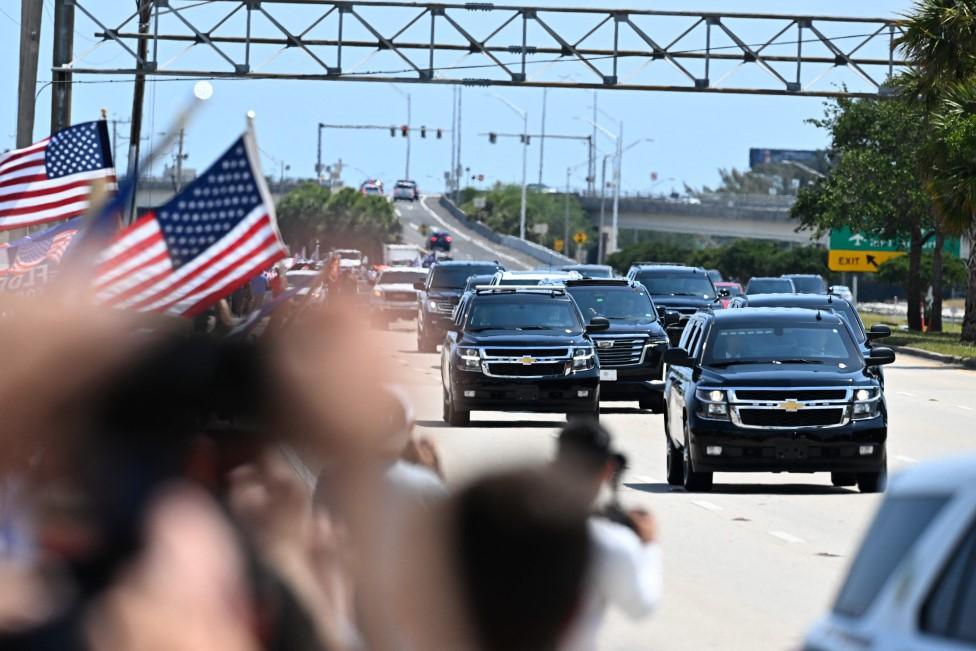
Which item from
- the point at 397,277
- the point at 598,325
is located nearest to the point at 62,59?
the point at 598,325

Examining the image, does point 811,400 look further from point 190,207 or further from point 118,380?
point 118,380

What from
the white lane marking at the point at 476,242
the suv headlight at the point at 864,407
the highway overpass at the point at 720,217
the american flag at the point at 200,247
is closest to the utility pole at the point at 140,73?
the suv headlight at the point at 864,407

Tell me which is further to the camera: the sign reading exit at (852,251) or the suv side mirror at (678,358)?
the sign reading exit at (852,251)

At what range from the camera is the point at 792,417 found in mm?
18172

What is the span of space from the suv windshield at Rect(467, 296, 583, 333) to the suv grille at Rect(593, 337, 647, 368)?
1767 mm

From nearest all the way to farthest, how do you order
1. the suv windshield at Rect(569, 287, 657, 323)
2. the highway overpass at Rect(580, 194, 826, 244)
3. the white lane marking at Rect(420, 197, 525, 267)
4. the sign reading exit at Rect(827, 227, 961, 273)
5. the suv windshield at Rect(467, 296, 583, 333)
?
1. the suv windshield at Rect(467, 296, 583, 333)
2. the suv windshield at Rect(569, 287, 657, 323)
3. the sign reading exit at Rect(827, 227, 961, 273)
4. the highway overpass at Rect(580, 194, 826, 244)
5. the white lane marking at Rect(420, 197, 525, 267)

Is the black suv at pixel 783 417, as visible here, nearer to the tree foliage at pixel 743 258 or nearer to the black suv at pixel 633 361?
the black suv at pixel 633 361

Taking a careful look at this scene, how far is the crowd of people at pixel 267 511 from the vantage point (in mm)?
4180

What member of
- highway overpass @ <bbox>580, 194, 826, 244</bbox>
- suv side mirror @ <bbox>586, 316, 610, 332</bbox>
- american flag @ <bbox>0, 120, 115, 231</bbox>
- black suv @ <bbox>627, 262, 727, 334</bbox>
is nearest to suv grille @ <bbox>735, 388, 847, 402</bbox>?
american flag @ <bbox>0, 120, 115, 231</bbox>

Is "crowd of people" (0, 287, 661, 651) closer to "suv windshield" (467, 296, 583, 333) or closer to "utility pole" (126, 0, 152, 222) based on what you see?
"suv windshield" (467, 296, 583, 333)

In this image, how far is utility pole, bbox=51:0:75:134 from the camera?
36.8 meters

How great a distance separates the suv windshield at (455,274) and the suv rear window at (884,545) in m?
40.3

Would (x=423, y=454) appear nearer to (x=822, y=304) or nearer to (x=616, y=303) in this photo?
(x=822, y=304)

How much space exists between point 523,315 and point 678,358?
26.7ft
